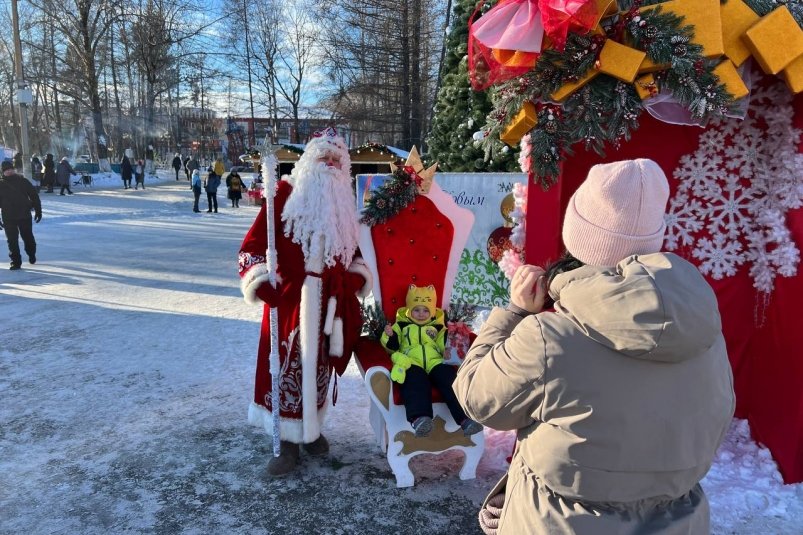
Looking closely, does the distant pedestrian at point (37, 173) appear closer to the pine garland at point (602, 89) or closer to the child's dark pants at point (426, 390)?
the child's dark pants at point (426, 390)

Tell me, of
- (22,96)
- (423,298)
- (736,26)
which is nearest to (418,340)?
(423,298)

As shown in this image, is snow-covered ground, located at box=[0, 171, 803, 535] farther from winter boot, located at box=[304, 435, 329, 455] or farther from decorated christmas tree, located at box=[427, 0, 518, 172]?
decorated christmas tree, located at box=[427, 0, 518, 172]

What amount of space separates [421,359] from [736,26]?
240 cm

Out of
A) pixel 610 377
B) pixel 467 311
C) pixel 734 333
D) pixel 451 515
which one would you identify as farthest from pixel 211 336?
pixel 610 377

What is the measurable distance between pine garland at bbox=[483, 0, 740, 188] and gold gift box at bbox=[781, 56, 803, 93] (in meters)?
0.31

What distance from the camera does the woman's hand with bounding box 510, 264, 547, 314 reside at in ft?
4.72

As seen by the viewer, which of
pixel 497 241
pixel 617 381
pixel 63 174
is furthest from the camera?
pixel 63 174

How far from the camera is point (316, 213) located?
3.14 meters

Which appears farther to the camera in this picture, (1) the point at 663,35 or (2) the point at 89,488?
(2) the point at 89,488

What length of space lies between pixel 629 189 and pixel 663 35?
1.88 metres

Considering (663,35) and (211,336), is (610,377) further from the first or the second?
(211,336)

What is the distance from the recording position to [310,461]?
3.39 metres

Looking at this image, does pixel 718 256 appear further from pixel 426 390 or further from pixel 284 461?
pixel 284 461

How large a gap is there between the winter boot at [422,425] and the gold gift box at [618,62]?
196cm
